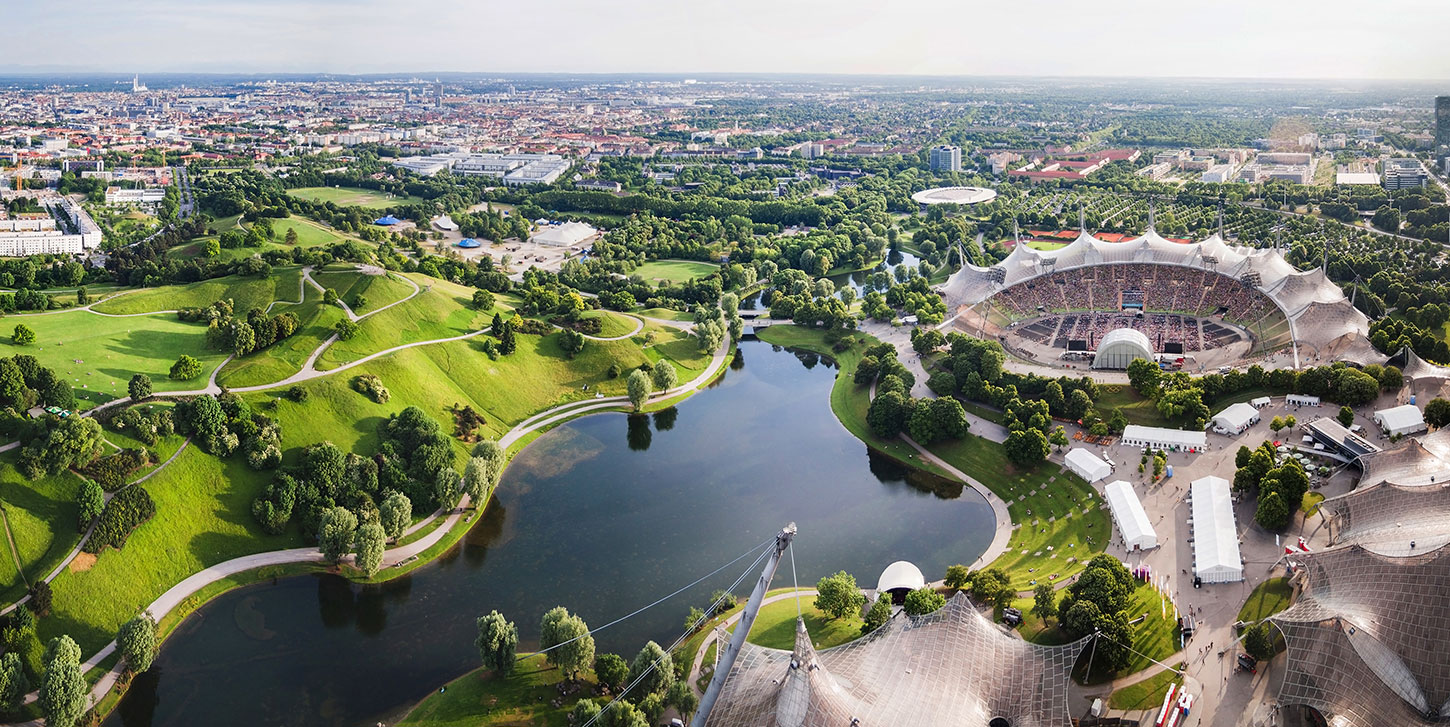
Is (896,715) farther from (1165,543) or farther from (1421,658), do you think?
(1165,543)

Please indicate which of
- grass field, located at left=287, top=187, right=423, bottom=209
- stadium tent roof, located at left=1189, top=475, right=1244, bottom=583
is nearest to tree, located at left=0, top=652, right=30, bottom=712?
stadium tent roof, located at left=1189, top=475, right=1244, bottom=583

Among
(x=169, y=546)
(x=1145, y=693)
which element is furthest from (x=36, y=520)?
(x=1145, y=693)

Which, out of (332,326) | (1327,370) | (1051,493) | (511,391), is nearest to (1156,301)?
(1327,370)

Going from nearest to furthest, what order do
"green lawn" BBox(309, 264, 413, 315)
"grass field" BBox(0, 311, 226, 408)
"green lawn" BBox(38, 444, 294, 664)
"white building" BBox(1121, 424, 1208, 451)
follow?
1. "green lawn" BBox(38, 444, 294, 664)
2. "white building" BBox(1121, 424, 1208, 451)
3. "grass field" BBox(0, 311, 226, 408)
4. "green lawn" BBox(309, 264, 413, 315)

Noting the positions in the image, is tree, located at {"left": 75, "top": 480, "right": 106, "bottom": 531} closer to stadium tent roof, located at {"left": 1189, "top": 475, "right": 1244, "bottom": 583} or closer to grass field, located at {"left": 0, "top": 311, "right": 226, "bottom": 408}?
grass field, located at {"left": 0, "top": 311, "right": 226, "bottom": 408}

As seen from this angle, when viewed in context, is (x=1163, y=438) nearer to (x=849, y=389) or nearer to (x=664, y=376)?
(x=849, y=389)
